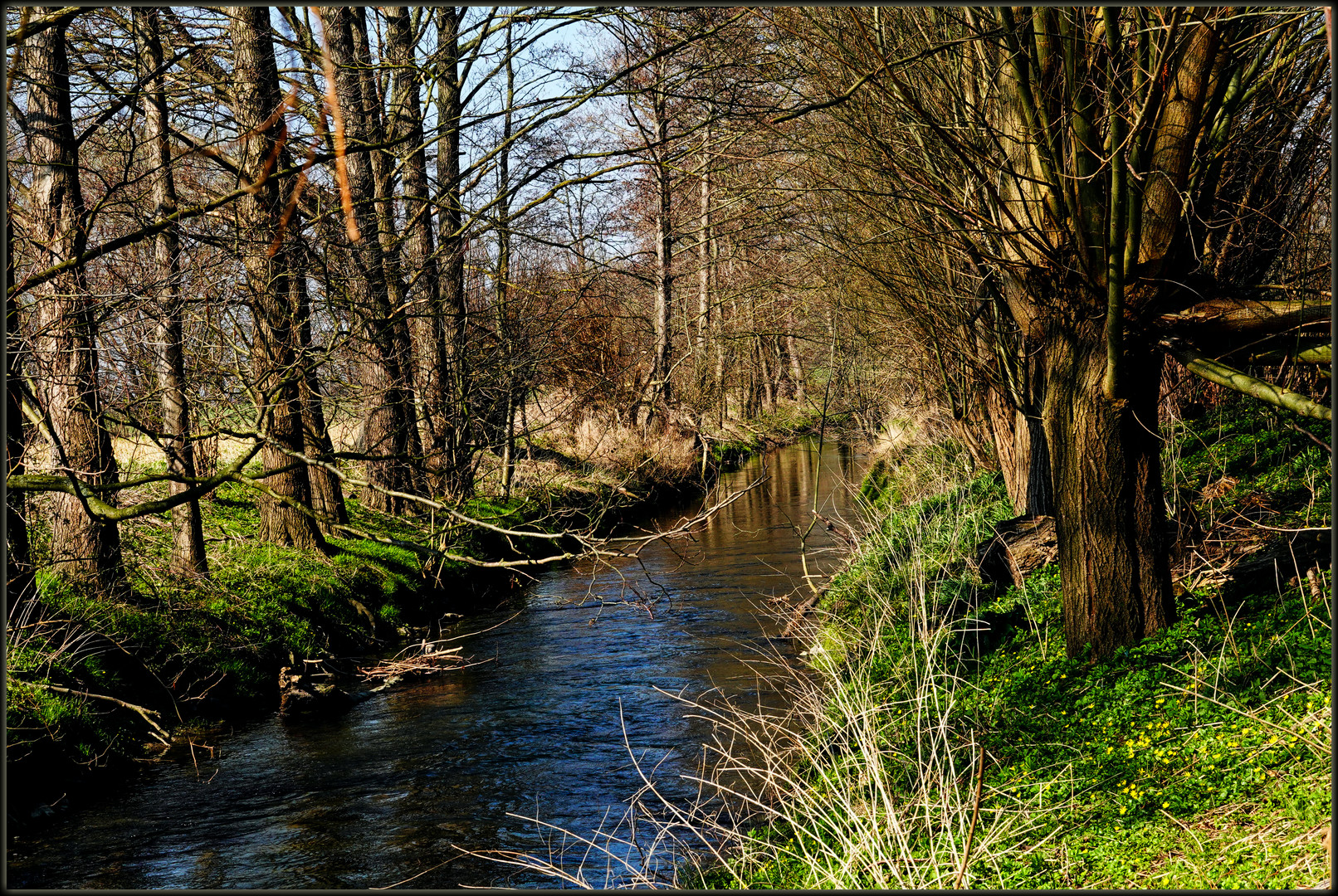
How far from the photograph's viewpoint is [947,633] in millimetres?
6887

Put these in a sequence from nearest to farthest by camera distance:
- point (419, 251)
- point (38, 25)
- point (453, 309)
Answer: point (38, 25) < point (453, 309) < point (419, 251)

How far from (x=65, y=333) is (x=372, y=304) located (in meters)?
3.43

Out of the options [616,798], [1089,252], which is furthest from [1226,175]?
[616,798]

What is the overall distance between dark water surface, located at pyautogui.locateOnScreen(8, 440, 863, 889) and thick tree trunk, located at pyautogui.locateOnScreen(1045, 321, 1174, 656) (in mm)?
1695

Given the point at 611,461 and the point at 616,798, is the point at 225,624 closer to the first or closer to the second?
the point at 616,798

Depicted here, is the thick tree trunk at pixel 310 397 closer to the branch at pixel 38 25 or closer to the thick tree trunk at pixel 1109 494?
the branch at pixel 38 25

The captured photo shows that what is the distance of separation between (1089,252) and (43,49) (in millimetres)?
7592

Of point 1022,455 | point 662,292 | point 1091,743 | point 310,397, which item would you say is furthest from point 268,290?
point 662,292

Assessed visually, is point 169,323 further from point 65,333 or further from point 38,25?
point 38,25

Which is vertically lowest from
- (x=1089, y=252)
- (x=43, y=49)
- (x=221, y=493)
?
(x=221, y=493)

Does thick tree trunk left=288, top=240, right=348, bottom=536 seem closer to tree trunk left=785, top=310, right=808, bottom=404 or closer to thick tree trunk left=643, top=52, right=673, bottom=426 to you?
thick tree trunk left=643, top=52, right=673, bottom=426

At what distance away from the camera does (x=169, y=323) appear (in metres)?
6.57

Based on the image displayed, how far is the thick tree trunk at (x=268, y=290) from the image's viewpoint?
743 cm

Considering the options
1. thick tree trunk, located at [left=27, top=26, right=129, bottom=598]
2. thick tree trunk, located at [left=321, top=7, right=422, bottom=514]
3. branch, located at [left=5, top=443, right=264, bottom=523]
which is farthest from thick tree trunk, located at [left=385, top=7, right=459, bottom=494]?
branch, located at [left=5, top=443, right=264, bottom=523]
